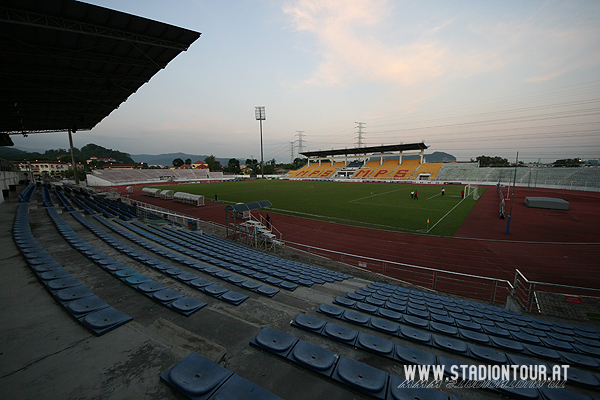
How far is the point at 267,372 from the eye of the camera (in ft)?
8.36

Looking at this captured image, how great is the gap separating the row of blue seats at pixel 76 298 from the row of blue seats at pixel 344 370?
2.07 m

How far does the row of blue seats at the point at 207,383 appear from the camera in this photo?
6.72ft

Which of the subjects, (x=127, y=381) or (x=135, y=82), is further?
(x=135, y=82)

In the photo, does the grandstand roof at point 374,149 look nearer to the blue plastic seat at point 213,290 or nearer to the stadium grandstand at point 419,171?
the stadium grandstand at point 419,171

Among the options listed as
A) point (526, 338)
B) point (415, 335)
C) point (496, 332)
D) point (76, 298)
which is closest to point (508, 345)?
point (496, 332)

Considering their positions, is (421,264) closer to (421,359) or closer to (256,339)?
(421,359)

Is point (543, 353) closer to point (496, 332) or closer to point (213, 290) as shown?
point (496, 332)

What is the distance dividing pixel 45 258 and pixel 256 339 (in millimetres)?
6849

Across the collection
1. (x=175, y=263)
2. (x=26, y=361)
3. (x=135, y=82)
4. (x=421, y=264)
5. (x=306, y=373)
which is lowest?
(x=421, y=264)

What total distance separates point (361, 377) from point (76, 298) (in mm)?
4724

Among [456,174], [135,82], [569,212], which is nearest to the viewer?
[135,82]

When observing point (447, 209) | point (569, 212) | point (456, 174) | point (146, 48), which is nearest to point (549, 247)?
point (447, 209)

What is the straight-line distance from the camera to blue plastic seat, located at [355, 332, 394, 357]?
2.97 metres

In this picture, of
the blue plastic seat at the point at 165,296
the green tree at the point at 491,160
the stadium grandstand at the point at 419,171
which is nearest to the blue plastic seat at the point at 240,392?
the blue plastic seat at the point at 165,296
